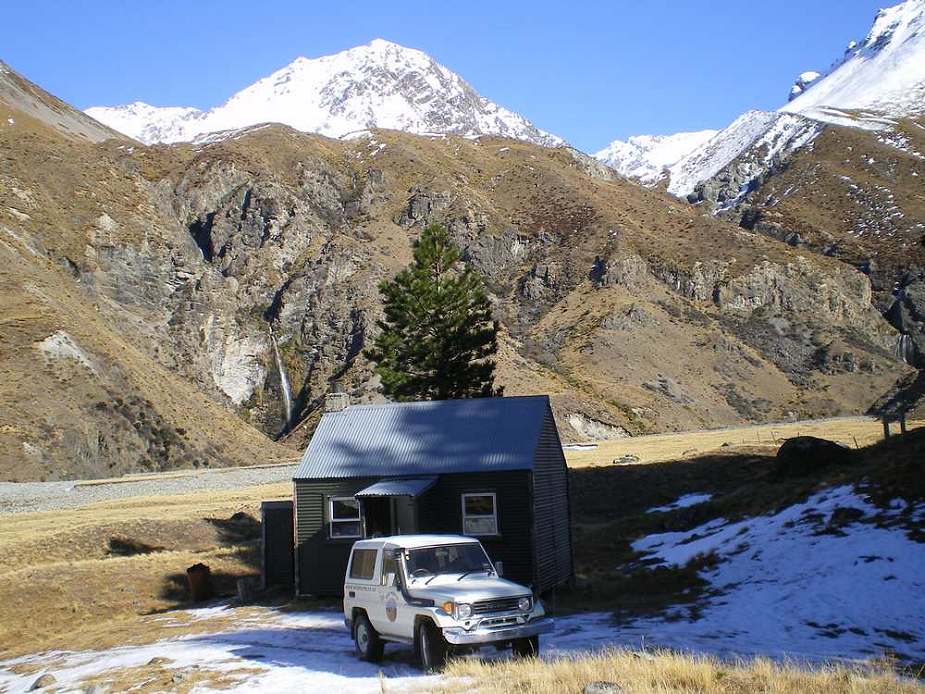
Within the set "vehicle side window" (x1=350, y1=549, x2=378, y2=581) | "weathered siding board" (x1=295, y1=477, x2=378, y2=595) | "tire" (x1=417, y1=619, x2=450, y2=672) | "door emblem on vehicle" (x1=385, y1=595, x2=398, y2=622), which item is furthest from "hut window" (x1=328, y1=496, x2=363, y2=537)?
"tire" (x1=417, y1=619, x2=450, y2=672)

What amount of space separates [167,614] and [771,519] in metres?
17.5

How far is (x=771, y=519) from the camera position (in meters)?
24.6

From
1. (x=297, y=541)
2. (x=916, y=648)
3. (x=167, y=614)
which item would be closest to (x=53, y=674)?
(x=167, y=614)

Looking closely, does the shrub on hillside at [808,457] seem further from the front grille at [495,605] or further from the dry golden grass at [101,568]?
the dry golden grass at [101,568]

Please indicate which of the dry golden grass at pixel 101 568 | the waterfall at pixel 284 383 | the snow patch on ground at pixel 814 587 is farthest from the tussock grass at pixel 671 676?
the waterfall at pixel 284 383

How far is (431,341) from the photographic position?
151 ft

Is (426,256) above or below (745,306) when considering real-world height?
below

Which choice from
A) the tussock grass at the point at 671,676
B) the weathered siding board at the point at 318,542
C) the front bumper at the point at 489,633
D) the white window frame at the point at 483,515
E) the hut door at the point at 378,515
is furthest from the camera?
the weathered siding board at the point at 318,542

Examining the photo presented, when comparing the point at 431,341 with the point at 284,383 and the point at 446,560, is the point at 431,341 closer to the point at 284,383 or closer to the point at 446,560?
the point at 446,560

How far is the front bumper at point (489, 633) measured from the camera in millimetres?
13297

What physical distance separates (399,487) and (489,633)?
33.7 ft

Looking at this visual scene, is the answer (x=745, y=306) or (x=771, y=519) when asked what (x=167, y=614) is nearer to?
(x=771, y=519)

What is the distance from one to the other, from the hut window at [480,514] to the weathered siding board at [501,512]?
13 centimetres

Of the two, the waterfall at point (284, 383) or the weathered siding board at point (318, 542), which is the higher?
the waterfall at point (284, 383)
